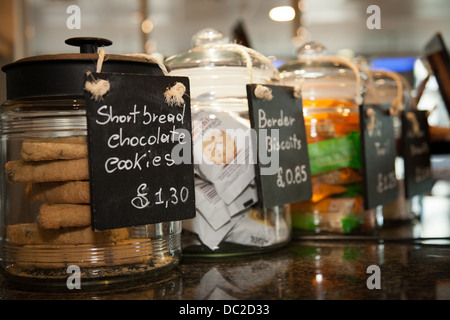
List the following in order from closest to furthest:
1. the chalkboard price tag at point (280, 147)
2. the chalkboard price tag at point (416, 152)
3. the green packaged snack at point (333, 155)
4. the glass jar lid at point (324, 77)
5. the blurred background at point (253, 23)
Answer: the chalkboard price tag at point (280, 147)
the green packaged snack at point (333, 155)
the glass jar lid at point (324, 77)
the chalkboard price tag at point (416, 152)
the blurred background at point (253, 23)

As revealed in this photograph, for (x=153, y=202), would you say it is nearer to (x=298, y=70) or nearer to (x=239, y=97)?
(x=239, y=97)

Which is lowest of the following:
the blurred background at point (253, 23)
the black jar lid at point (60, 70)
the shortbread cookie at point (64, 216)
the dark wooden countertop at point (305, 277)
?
the dark wooden countertop at point (305, 277)

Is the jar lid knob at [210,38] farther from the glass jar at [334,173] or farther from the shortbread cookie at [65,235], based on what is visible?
the shortbread cookie at [65,235]

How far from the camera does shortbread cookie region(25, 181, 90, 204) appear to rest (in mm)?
653

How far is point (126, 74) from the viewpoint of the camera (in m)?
0.66

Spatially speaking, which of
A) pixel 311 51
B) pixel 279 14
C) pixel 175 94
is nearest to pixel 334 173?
pixel 311 51

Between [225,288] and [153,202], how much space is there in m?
0.15

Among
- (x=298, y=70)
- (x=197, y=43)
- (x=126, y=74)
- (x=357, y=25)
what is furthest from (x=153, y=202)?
(x=357, y=25)

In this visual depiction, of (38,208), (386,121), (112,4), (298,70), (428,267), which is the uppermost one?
(112,4)

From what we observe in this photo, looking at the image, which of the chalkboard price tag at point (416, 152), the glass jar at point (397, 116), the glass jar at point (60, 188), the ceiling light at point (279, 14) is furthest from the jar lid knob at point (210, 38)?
the ceiling light at point (279, 14)

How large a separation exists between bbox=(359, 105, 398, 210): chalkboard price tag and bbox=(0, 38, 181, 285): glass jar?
49 centimetres

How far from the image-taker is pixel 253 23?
667 centimetres

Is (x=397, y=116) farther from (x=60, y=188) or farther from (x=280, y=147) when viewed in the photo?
(x=60, y=188)

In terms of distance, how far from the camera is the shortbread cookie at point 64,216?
65cm
